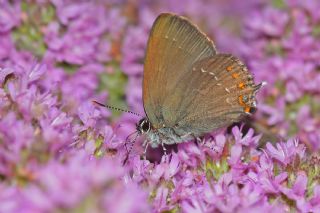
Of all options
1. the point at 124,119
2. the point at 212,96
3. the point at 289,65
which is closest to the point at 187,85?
the point at 212,96

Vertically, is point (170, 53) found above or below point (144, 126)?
above

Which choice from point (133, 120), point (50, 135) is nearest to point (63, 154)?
point (50, 135)

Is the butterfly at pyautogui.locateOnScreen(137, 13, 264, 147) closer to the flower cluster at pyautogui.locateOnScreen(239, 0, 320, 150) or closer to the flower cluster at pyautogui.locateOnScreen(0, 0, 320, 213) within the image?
the flower cluster at pyautogui.locateOnScreen(0, 0, 320, 213)

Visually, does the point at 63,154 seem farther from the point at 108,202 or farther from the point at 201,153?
the point at 201,153

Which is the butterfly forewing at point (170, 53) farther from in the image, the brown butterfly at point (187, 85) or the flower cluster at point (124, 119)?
the flower cluster at point (124, 119)

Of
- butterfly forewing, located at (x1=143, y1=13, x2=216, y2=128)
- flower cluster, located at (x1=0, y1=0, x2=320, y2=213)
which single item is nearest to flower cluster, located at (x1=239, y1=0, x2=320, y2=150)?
flower cluster, located at (x1=0, y1=0, x2=320, y2=213)

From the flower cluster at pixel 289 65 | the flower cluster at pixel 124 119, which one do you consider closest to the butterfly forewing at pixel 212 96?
the flower cluster at pixel 124 119

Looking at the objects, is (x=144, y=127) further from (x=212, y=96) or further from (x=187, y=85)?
(x=212, y=96)
